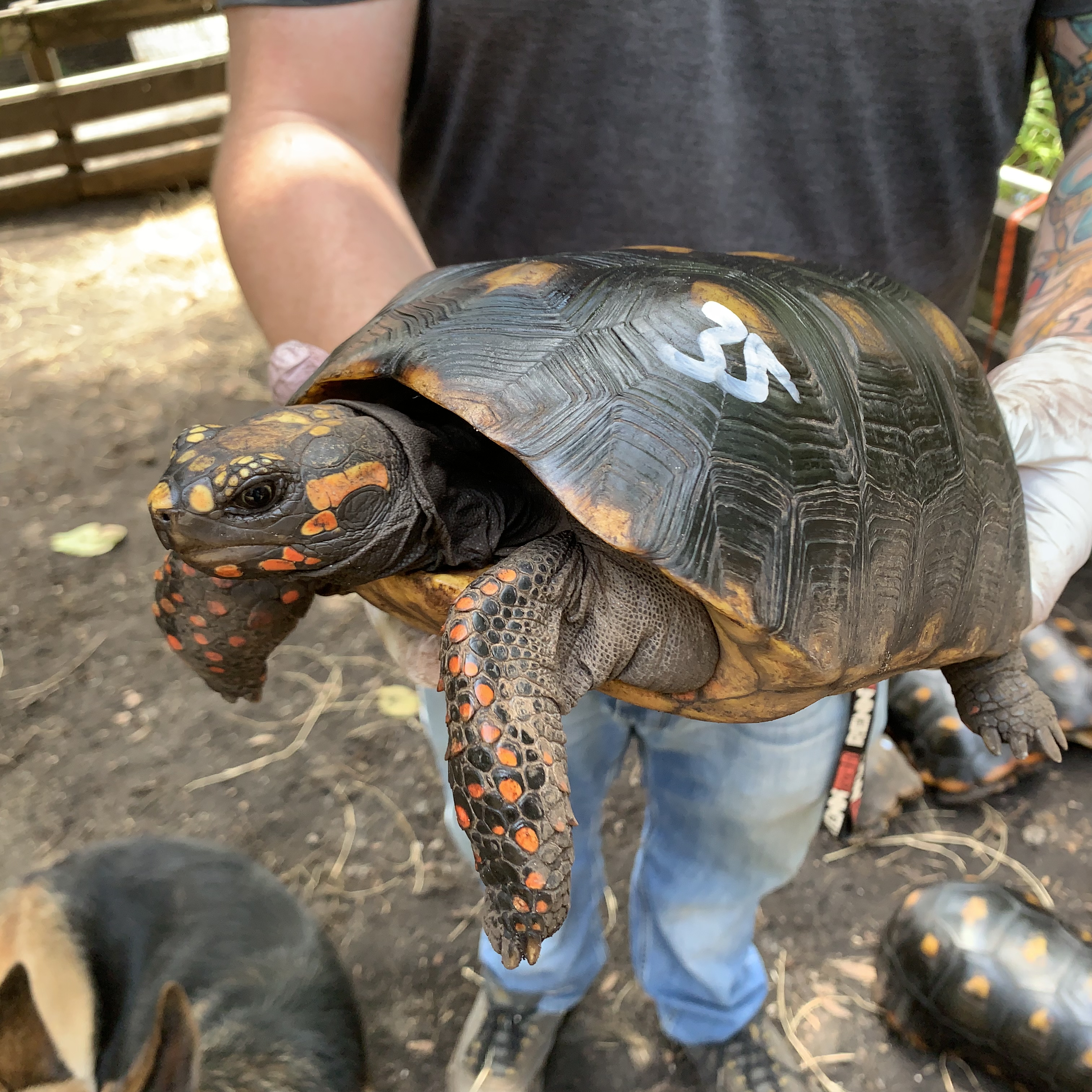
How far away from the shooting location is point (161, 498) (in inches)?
41.5

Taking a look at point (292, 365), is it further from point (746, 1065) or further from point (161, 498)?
point (746, 1065)

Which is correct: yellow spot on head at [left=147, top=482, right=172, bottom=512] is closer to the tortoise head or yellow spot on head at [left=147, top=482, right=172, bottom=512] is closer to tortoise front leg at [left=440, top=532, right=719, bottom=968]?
the tortoise head

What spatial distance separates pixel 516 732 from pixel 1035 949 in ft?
5.57

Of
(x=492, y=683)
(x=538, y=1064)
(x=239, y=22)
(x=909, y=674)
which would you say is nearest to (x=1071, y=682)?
(x=909, y=674)

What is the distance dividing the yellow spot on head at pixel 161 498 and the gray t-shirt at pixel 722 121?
1.14 m

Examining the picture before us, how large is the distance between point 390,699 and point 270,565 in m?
2.01

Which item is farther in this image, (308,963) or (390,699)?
(390,699)

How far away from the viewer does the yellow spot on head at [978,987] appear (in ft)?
6.66

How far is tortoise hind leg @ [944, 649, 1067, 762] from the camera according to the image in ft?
5.59

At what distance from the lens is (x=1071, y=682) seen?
9.20 ft

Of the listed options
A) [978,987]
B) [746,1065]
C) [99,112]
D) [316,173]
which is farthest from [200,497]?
[99,112]

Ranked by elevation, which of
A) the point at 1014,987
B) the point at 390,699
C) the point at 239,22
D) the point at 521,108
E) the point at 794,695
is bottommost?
the point at 390,699

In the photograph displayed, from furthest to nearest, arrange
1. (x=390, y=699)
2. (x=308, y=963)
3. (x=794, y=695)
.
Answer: (x=390, y=699) → (x=308, y=963) → (x=794, y=695)

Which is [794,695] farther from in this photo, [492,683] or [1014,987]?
[1014,987]
